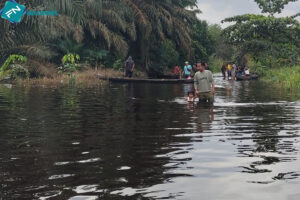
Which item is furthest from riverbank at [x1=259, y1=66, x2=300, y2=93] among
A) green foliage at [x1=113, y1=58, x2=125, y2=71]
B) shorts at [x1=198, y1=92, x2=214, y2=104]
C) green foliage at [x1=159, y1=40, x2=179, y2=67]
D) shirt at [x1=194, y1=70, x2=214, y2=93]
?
green foliage at [x1=113, y1=58, x2=125, y2=71]

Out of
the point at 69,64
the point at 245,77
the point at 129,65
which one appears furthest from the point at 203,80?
the point at 245,77

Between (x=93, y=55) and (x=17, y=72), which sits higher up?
(x=93, y=55)

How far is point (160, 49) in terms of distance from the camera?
4250 centimetres

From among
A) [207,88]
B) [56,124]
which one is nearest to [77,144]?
[56,124]

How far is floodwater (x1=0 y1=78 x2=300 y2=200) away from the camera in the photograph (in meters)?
4.72

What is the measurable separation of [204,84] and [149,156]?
26.4 feet

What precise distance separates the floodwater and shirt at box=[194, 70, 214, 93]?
2246mm

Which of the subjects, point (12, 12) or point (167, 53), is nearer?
point (12, 12)

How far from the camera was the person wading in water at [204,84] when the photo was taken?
13.9 m

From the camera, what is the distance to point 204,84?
14.2 metres

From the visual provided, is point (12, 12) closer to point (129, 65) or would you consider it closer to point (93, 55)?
point (129, 65)

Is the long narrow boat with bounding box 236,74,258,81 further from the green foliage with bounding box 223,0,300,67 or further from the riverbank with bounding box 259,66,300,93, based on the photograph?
the green foliage with bounding box 223,0,300,67

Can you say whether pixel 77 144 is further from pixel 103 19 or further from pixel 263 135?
pixel 103 19

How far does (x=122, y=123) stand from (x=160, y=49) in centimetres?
3265
